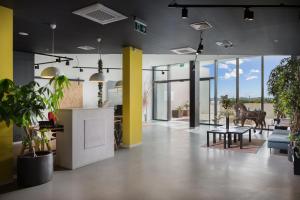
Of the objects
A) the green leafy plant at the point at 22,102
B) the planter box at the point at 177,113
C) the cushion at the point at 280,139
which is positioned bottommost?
the cushion at the point at 280,139

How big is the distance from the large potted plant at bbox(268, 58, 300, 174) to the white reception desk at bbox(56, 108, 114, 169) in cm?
367

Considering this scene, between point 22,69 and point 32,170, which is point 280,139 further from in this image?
point 22,69

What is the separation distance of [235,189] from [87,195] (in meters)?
Result: 2.27

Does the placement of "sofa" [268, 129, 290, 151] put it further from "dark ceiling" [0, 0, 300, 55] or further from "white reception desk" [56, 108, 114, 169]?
"white reception desk" [56, 108, 114, 169]

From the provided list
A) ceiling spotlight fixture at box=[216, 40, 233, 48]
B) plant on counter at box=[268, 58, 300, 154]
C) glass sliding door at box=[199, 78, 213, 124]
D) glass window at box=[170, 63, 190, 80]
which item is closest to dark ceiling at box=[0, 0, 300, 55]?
ceiling spotlight fixture at box=[216, 40, 233, 48]

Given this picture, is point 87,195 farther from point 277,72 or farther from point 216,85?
point 216,85

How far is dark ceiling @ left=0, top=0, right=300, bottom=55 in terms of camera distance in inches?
161

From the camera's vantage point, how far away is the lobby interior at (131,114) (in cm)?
381

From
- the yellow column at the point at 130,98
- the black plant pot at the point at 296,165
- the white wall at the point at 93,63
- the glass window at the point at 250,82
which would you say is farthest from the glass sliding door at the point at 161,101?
the black plant pot at the point at 296,165

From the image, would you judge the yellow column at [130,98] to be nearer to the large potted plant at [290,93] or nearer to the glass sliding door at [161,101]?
the large potted plant at [290,93]

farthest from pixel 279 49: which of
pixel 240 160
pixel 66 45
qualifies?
pixel 66 45

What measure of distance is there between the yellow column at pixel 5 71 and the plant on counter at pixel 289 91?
490cm

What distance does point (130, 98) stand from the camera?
7.04 metres

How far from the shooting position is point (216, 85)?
12.0 meters
